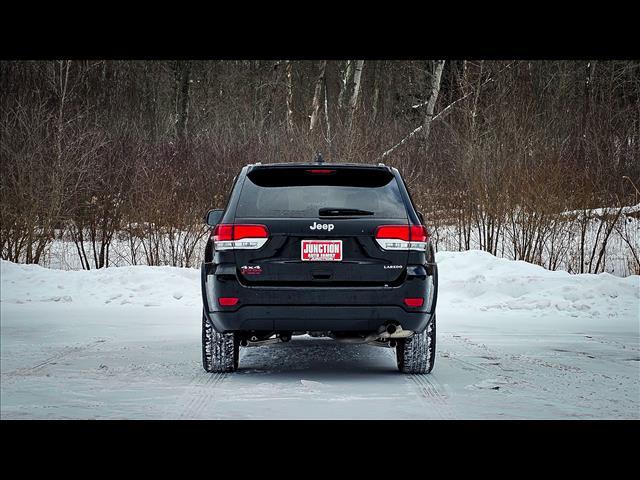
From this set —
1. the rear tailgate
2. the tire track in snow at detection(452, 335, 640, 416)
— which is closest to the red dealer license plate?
the rear tailgate

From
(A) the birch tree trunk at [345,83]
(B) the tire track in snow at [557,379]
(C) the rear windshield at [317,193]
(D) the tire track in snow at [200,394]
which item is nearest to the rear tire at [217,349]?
(D) the tire track in snow at [200,394]

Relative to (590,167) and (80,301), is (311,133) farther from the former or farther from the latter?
(80,301)

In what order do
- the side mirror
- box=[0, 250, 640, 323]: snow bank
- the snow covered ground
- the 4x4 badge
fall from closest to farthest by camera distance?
the snow covered ground < the 4x4 badge < the side mirror < box=[0, 250, 640, 323]: snow bank

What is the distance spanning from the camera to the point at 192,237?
19766 mm

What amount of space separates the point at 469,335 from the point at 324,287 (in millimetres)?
4861

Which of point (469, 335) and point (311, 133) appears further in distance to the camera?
point (311, 133)

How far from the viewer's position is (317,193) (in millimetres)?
7812

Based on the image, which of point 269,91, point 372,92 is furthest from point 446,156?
point 372,92

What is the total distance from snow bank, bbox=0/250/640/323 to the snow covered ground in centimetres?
3

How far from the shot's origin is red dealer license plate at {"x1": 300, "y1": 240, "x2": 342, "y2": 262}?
7.55 metres

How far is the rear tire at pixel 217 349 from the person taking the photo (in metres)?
8.33

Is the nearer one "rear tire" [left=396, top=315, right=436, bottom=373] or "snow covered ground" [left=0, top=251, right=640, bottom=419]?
"snow covered ground" [left=0, top=251, right=640, bottom=419]

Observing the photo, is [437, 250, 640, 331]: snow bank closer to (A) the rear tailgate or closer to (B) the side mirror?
(A) the rear tailgate

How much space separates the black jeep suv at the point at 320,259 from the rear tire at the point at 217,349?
44 cm
